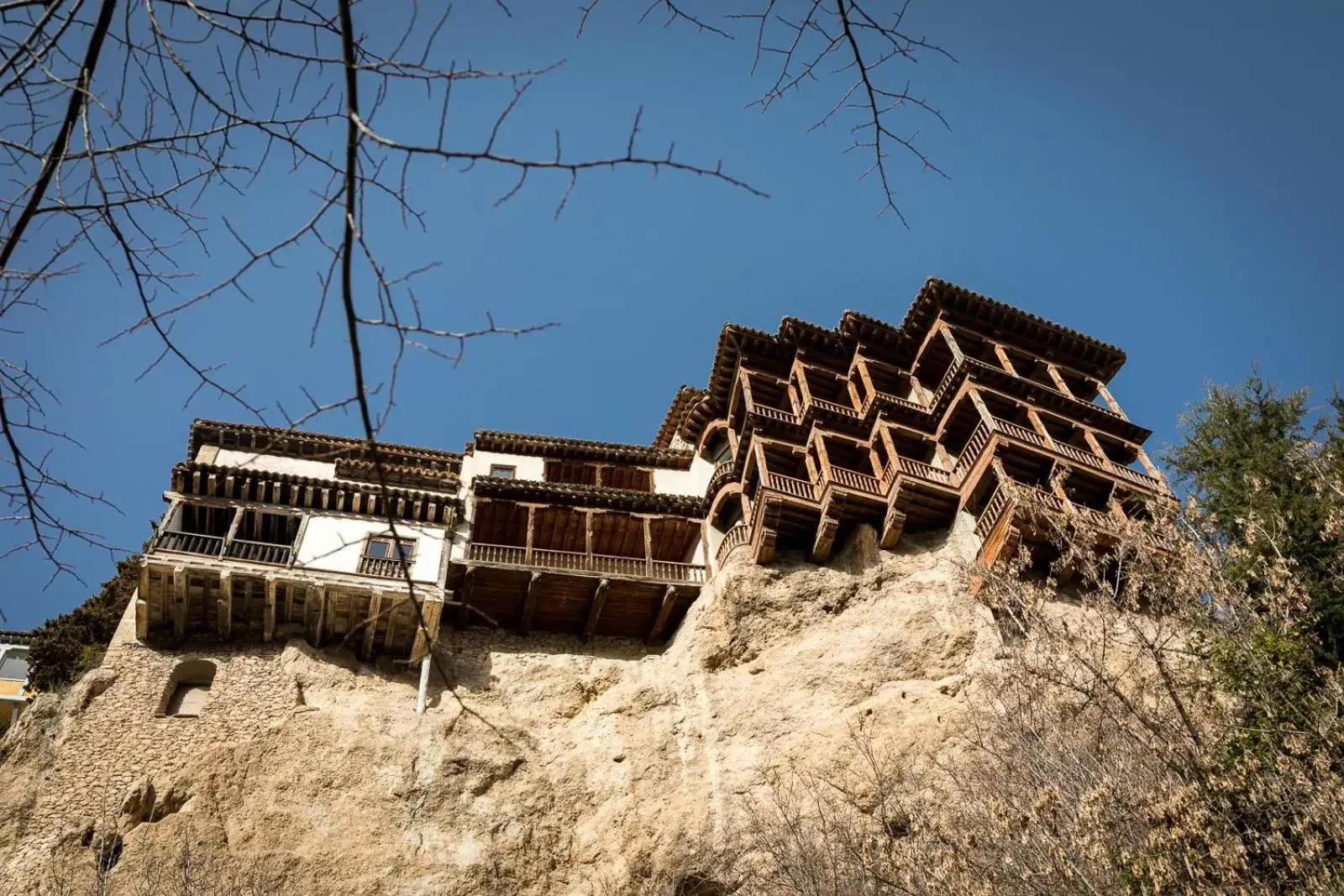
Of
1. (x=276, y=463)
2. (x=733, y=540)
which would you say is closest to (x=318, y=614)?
(x=276, y=463)

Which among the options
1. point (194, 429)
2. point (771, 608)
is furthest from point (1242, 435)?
point (194, 429)

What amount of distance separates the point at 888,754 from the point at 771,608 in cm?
587

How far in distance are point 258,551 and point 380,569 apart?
2.85m

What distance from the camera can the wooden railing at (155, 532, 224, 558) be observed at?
74.5ft

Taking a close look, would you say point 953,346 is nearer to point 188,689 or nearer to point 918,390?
point 918,390

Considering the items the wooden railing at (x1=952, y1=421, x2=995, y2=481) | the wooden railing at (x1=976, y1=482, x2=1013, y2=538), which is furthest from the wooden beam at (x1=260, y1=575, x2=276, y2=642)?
the wooden railing at (x1=952, y1=421, x2=995, y2=481)

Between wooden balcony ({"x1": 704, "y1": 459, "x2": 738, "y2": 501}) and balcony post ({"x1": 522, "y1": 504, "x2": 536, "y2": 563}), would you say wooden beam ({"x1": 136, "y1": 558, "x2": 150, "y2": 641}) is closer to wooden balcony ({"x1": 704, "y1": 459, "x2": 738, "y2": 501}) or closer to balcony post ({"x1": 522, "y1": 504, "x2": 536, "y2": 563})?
balcony post ({"x1": 522, "y1": 504, "x2": 536, "y2": 563})

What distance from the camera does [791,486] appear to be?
26172 millimetres

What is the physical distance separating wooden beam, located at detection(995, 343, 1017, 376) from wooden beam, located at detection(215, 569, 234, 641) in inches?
849

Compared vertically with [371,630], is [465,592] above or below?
above

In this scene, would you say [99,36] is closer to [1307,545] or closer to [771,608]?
[1307,545]

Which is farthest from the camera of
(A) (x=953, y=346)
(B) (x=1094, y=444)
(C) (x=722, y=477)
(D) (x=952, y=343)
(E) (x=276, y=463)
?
(E) (x=276, y=463)

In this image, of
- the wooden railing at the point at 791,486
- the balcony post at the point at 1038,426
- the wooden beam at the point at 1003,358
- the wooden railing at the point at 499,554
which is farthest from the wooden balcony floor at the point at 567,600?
the wooden beam at the point at 1003,358

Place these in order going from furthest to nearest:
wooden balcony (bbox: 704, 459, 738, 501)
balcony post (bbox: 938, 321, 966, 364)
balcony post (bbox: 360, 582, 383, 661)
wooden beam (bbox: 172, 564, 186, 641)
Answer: wooden balcony (bbox: 704, 459, 738, 501) < balcony post (bbox: 938, 321, 966, 364) < balcony post (bbox: 360, 582, 383, 661) < wooden beam (bbox: 172, 564, 186, 641)
